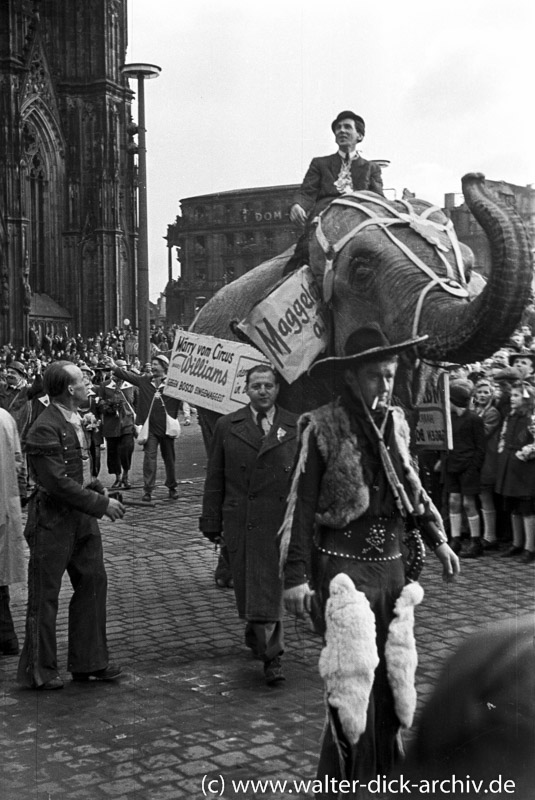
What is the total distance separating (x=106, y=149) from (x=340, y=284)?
158 feet

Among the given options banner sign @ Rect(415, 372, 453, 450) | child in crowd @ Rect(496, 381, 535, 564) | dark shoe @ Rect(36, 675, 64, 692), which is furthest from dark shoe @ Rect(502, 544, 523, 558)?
dark shoe @ Rect(36, 675, 64, 692)

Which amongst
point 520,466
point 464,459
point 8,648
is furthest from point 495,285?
point 464,459

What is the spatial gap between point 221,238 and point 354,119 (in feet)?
13.6

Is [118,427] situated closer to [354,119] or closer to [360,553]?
[354,119]

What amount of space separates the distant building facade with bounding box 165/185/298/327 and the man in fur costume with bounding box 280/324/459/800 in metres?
3.72

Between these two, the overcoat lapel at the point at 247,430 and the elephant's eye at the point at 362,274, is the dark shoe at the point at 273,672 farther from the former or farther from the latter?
the elephant's eye at the point at 362,274

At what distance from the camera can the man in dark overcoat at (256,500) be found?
238 inches

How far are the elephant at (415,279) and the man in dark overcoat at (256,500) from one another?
1.16ft

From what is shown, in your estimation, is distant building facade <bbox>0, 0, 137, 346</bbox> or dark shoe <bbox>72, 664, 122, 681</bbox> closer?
→ dark shoe <bbox>72, 664, 122, 681</bbox>

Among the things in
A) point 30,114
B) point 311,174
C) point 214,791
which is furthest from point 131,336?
point 214,791

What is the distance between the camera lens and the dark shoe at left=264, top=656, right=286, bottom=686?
19.2 feet

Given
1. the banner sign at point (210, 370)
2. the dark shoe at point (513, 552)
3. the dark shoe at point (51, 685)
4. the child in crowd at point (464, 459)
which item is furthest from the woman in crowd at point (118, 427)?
the dark shoe at point (51, 685)

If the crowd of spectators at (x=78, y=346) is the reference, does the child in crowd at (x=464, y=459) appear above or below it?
below

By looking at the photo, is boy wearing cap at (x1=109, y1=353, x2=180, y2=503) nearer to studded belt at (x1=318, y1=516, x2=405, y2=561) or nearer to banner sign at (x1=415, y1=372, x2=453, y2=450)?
banner sign at (x1=415, y1=372, x2=453, y2=450)
